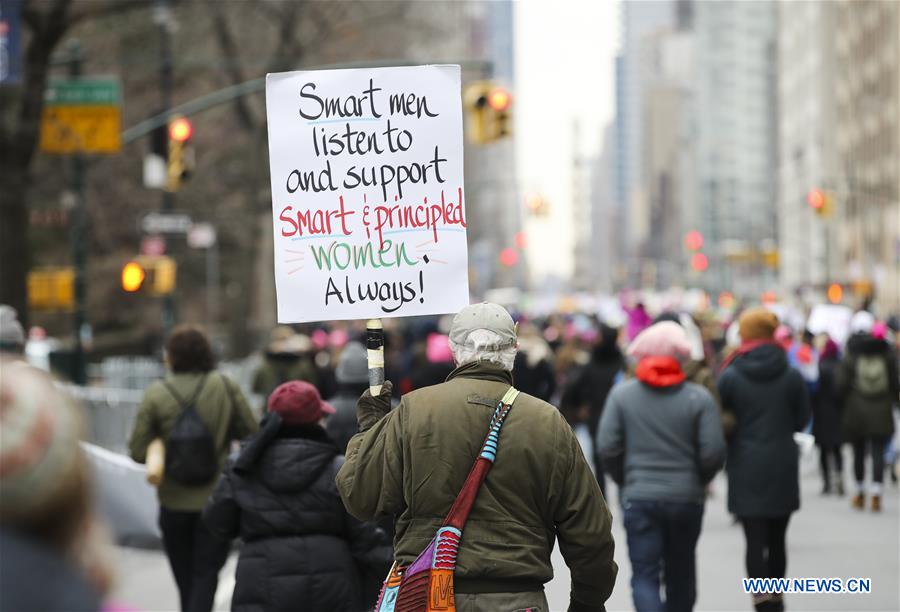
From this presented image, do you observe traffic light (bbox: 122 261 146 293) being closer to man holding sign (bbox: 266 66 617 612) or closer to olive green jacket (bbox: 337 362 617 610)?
man holding sign (bbox: 266 66 617 612)

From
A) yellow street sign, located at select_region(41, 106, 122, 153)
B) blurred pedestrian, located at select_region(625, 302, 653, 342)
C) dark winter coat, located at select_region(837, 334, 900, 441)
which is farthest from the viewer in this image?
yellow street sign, located at select_region(41, 106, 122, 153)

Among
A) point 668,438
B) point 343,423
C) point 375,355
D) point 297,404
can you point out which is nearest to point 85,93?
point 343,423

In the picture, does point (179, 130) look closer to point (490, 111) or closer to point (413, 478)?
point (490, 111)

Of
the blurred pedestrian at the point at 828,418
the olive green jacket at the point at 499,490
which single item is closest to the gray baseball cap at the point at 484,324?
the olive green jacket at the point at 499,490

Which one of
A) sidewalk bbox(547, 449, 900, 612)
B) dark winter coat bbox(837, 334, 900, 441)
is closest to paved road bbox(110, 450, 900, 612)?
sidewalk bbox(547, 449, 900, 612)

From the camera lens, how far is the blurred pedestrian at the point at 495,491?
4855mm

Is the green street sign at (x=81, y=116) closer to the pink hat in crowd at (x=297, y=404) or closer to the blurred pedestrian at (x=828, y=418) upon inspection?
the blurred pedestrian at (x=828, y=418)

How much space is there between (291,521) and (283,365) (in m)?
8.92

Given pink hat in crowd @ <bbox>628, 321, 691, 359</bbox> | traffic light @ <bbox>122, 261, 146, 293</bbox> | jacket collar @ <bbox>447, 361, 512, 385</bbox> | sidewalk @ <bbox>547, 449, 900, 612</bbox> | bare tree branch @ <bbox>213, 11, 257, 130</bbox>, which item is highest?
bare tree branch @ <bbox>213, 11, 257, 130</bbox>

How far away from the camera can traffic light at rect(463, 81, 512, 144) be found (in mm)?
22641

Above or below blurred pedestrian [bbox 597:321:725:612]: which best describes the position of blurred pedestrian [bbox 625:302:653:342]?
above

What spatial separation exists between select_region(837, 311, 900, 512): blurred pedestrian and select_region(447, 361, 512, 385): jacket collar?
1044 centimetres

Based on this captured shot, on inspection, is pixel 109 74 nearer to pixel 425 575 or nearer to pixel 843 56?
pixel 425 575

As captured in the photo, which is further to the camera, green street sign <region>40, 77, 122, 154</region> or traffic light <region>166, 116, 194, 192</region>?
traffic light <region>166, 116, 194, 192</region>
